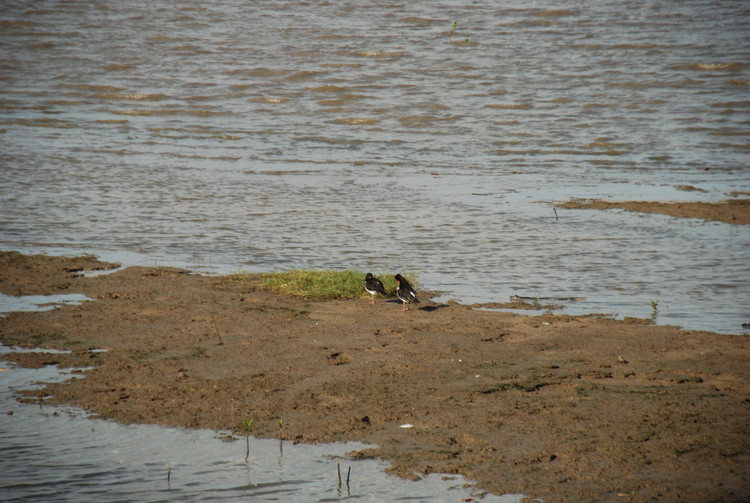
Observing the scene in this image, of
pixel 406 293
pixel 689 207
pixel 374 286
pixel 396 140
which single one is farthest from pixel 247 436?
pixel 396 140

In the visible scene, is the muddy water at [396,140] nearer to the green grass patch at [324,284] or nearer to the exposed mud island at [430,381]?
the green grass patch at [324,284]

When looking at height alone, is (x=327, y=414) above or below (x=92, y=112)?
above

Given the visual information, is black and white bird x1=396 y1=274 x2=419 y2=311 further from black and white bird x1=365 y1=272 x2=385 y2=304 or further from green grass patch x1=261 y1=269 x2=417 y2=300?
green grass patch x1=261 y1=269 x2=417 y2=300

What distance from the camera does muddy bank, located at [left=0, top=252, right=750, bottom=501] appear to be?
571 cm

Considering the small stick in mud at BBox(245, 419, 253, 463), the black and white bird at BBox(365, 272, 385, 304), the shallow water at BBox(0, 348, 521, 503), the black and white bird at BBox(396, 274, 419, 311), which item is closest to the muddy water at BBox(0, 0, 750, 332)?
the black and white bird at BBox(396, 274, 419, 311)

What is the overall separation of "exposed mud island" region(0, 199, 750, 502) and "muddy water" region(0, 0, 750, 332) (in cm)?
128

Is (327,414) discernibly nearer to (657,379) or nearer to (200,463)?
(200,463)

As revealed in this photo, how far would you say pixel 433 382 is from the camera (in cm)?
714

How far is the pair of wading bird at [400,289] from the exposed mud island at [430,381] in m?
0.17

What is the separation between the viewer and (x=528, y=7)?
38.6 m

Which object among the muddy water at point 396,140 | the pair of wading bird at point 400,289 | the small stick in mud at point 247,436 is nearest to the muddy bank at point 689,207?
the muddy water at point 396,140

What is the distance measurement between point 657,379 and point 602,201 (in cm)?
846

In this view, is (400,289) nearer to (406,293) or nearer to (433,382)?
(406,293)

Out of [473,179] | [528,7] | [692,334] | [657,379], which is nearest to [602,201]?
[473,179]
